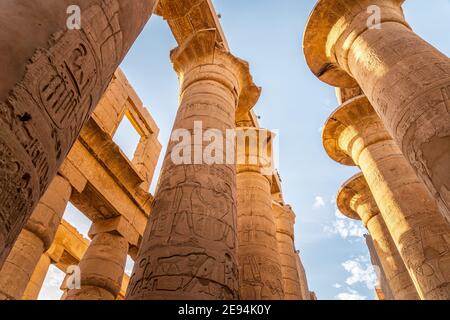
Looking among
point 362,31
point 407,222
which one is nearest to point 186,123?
point 362,31

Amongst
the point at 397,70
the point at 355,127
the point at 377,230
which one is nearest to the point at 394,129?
the point at 397,70

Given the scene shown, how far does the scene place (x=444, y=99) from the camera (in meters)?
3.82

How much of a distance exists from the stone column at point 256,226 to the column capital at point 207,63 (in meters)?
3.20

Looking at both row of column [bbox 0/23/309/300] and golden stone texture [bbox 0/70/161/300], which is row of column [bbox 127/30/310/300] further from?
golden stone texture [bbox 0/70/161/300]

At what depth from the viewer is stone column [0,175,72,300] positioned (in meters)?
6.17

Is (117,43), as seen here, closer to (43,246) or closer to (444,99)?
(444,99)

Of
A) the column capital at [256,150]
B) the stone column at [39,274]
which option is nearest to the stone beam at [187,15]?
the column capital at [256,150]

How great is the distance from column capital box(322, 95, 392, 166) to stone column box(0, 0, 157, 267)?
7.48 metres

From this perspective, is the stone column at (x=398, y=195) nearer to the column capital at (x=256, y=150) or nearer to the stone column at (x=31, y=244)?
the column capital at (x=256, y=150)

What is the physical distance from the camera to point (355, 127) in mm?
8906

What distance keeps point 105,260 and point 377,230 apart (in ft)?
25.5

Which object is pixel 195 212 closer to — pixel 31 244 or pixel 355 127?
pixel 31 244

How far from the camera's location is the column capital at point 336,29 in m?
5.93
